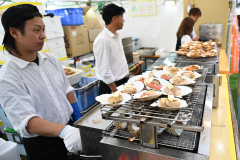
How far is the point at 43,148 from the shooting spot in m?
1.60

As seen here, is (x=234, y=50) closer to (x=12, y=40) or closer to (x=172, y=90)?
(x=172, y=90)

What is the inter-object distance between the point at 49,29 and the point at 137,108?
12.4 ft

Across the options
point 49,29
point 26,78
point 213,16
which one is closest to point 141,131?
point 26,78

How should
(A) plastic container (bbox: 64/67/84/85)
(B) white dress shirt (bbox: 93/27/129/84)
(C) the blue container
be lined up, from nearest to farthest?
(B) white dress shirt (bbox: 93/27/129/84), (C) the blue container, (A) plastic container (bbox: 64/67/84/85)

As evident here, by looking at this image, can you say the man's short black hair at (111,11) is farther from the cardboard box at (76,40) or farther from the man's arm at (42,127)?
the cardboard box at (76,40)

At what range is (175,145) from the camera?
3.34 feet

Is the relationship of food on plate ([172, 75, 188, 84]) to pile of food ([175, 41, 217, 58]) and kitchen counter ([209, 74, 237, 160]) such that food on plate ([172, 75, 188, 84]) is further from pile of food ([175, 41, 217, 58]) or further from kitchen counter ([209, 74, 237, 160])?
pile of food ([175, 41, 217, 58])

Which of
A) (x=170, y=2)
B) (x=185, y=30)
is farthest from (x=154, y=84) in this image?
(x=170, y=2)

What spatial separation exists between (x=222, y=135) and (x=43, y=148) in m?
1.55

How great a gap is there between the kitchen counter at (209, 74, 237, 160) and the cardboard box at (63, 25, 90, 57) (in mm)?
4073

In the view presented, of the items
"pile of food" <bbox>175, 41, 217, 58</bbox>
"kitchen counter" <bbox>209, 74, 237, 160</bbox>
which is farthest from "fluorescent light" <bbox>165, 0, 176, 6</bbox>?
"kitchen counter" <bbox>209, 74, 237, 160</bbox>

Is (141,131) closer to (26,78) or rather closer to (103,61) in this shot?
(26,78)

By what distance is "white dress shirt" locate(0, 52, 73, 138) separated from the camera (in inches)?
51.6

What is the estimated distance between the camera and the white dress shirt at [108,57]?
2.63m
